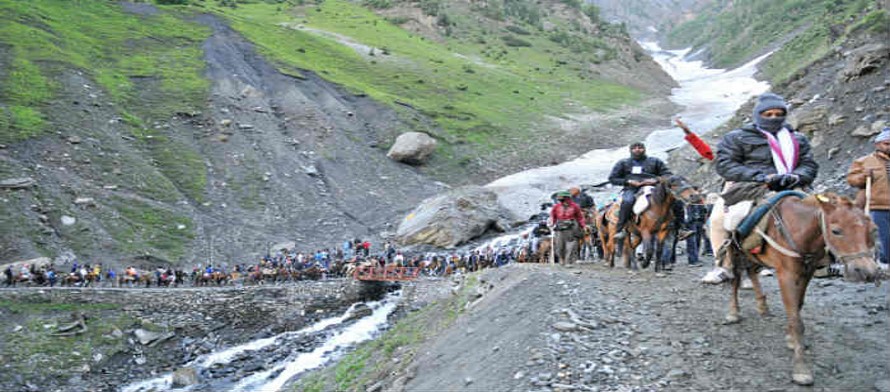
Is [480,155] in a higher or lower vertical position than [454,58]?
lower

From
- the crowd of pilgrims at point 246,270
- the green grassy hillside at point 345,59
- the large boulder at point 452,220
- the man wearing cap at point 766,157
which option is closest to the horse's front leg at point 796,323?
the man wearing cap at point 766,157

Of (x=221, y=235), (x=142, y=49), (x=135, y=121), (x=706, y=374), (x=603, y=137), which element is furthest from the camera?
(x=603, y=137)

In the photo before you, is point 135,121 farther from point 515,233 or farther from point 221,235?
point 515,233

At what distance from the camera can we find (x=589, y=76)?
9438cm

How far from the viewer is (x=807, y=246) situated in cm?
655

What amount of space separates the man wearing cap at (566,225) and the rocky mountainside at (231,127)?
22.4 meters

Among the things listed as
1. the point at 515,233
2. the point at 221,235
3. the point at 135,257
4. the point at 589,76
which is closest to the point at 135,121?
the point at 221,235

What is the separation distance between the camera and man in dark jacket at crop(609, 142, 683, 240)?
1316 centimetres

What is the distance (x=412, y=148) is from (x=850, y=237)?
1807 inches

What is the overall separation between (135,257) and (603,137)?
47976 mm

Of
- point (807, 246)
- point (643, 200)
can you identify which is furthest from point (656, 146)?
point (807, 246)

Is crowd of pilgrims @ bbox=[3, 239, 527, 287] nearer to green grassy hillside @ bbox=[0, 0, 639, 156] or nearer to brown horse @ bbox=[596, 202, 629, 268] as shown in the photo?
green grassy hillside @ bbox=[0, 0, 639, 156]

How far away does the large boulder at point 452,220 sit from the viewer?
3581 centimetres

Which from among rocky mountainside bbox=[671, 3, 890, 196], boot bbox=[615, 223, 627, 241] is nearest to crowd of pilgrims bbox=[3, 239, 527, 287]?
rocky mountainside bbox=[671, 3, 890, 196]
